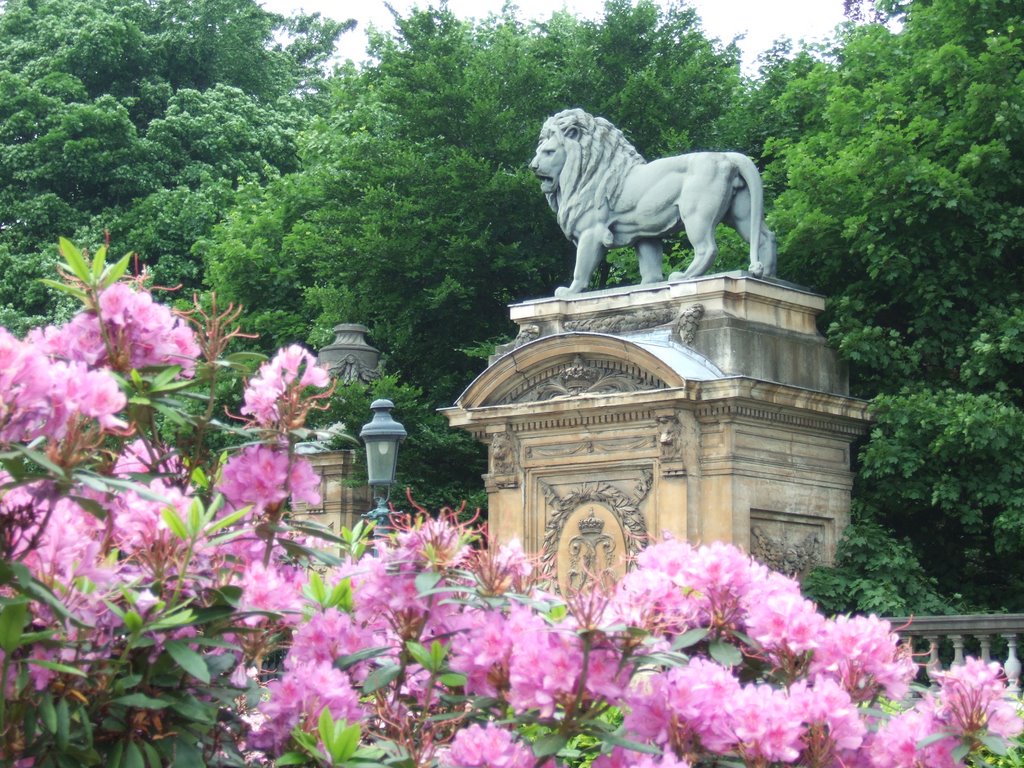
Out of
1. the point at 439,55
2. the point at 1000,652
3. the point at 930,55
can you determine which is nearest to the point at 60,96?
the point at 439,55

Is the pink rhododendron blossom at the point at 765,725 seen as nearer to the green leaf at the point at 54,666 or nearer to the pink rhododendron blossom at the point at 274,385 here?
the pink rhododendron blossom at the point at 274,385

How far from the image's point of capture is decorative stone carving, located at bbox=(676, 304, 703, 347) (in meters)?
17.6

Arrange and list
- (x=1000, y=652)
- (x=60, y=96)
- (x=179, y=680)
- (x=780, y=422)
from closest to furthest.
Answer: (x=179, y=680), (x=1000, y=652), (x=780, y=422), (x=60, y=96)

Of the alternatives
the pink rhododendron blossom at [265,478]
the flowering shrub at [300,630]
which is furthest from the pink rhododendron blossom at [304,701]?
the pink rhododendron blossom at [265,478]

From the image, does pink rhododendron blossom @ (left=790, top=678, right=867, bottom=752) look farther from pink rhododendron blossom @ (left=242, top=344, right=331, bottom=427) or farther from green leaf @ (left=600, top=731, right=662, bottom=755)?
pink rhododendron blossom @ (left=242, top=344, right=331, bottom=427)

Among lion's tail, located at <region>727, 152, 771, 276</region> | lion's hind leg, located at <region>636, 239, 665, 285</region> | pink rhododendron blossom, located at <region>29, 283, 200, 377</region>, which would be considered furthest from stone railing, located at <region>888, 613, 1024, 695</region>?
pink rhododendron blossom, located at <region>29, 283, 200, 377</region>

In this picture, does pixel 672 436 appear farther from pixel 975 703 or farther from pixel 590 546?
pixel 975 703

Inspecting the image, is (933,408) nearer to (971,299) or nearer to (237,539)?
(971,299)

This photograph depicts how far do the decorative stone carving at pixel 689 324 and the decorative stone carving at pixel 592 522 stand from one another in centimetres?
124

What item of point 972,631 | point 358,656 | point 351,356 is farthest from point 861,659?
point 351,356

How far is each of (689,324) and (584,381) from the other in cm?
110

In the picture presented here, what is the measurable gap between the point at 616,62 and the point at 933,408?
9995 mm

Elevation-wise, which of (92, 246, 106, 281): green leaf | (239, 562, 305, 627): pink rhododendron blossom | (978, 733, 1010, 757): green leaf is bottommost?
(978, 733, 1010, 757): green leaf

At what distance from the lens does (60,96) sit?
117 ft
